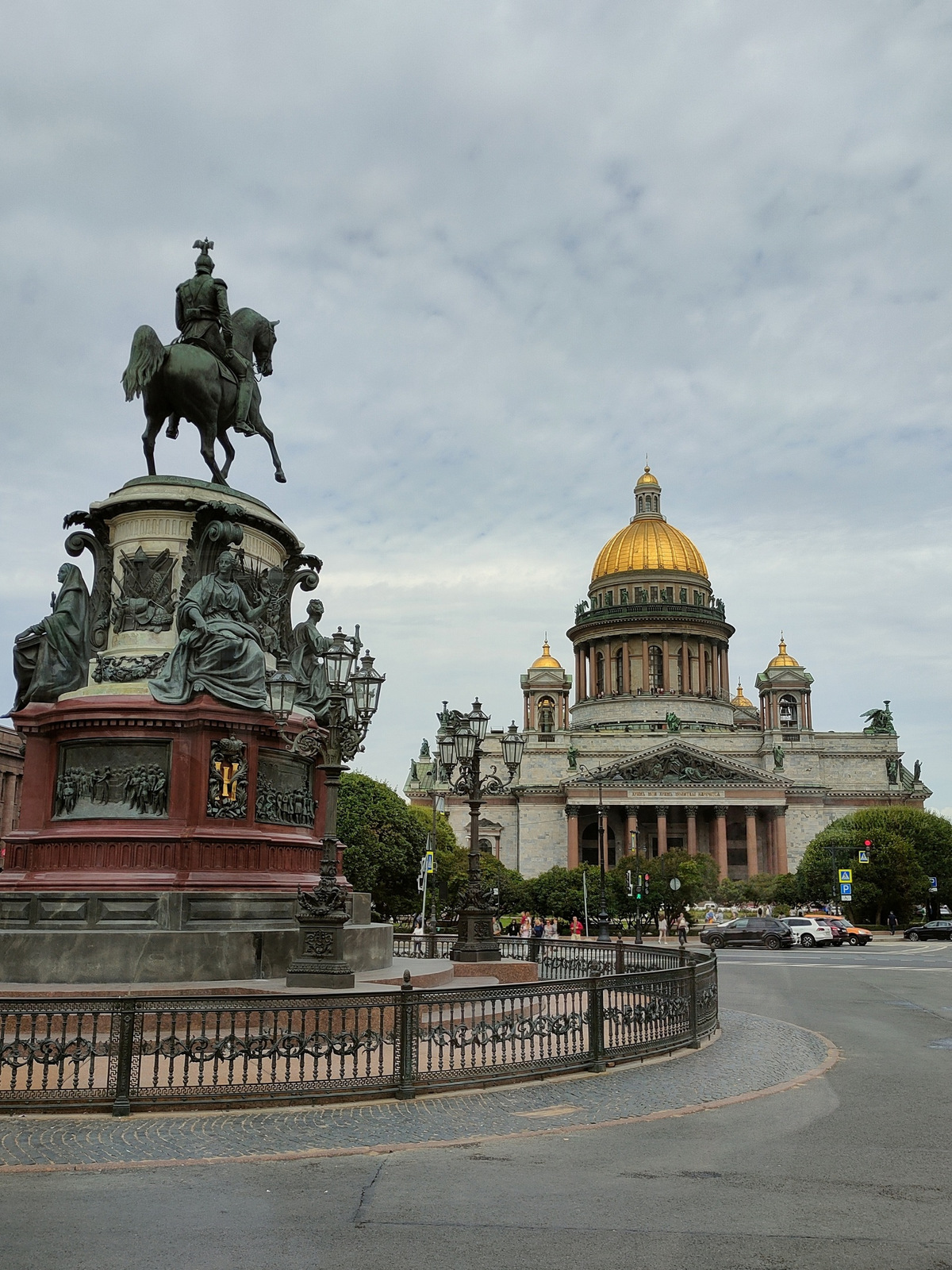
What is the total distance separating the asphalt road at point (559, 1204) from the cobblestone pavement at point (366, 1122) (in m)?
0.44

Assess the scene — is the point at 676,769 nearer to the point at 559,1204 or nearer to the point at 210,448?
the point at 210,448

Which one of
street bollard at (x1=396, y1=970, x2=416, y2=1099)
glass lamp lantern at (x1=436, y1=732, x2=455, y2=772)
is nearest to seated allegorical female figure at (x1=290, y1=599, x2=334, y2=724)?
glass lamp lantern at (x1=436, y1=732, x2=455, y2=772)

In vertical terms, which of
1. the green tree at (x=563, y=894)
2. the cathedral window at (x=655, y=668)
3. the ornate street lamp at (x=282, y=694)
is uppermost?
the cathedral window at (x=655, y=668)

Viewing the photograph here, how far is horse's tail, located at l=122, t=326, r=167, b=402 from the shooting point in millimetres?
18609

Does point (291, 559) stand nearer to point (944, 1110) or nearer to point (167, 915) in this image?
point (167, 915)

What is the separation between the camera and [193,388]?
19.1 meters

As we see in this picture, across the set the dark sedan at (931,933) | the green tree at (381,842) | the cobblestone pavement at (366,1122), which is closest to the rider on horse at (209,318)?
the cobblestone pavement at (366,1122)

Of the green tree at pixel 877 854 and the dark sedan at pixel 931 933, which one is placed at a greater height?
the green tree at pixel 877 854

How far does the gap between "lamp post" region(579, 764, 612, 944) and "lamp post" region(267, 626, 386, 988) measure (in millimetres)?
11072

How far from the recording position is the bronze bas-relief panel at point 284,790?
17.0 metres

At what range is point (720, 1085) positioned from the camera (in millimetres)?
12227

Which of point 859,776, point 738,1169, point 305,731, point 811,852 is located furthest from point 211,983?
point 859,776

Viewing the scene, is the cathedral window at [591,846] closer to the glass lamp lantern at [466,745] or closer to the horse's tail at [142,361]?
the glass lamp lantern at [466,745]

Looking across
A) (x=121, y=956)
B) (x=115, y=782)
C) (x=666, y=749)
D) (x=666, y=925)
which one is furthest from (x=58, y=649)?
(x=666, y=749)
